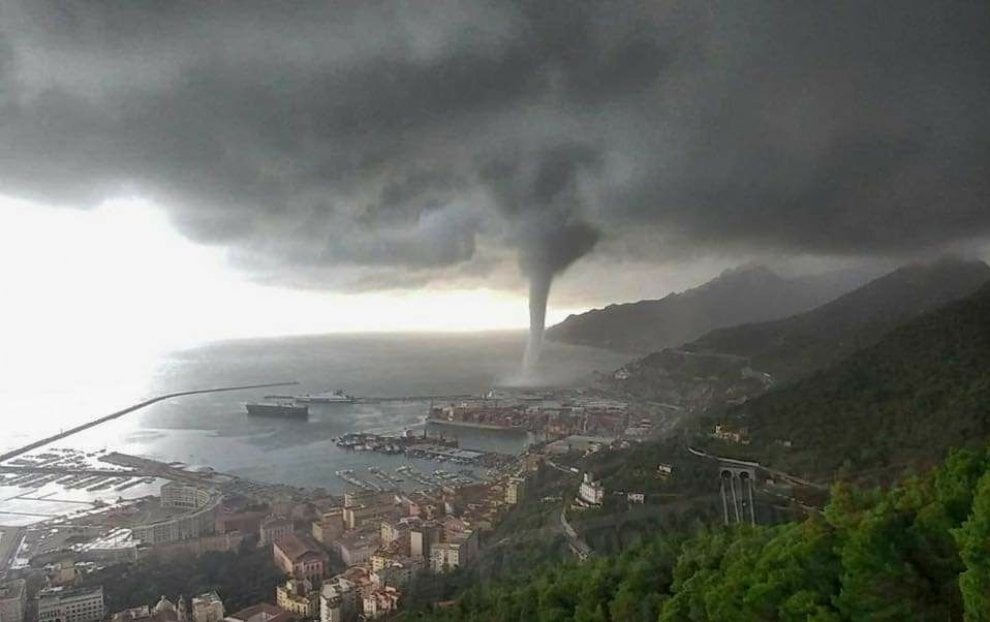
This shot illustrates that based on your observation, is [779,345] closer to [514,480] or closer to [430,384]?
[514,480]

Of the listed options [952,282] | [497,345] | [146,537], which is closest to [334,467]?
[146,537]

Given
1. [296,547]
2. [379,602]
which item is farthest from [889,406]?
[296,547]

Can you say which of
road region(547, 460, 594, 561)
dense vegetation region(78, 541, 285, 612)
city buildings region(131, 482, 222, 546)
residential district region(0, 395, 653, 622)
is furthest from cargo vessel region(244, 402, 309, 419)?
road region(547, 460, 594, 561)

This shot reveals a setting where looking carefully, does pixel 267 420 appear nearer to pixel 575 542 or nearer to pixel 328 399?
pixel 328 399

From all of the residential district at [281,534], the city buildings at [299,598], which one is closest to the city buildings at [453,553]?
the residential district at [281,534]

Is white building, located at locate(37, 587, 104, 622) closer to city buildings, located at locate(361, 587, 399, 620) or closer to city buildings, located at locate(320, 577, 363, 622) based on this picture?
city buildings, located at locate(320, 577, 363, 622)

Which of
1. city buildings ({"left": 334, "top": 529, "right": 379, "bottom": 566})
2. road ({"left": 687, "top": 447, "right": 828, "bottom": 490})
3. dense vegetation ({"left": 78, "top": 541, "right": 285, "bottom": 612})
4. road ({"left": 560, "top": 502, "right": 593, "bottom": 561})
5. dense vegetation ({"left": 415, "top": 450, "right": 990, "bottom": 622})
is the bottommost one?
dense vegetation ({"left": 78, "top": 541, "right": 285, "bottom": 612})

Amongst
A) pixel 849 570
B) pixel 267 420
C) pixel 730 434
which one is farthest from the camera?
pixel 267 420
